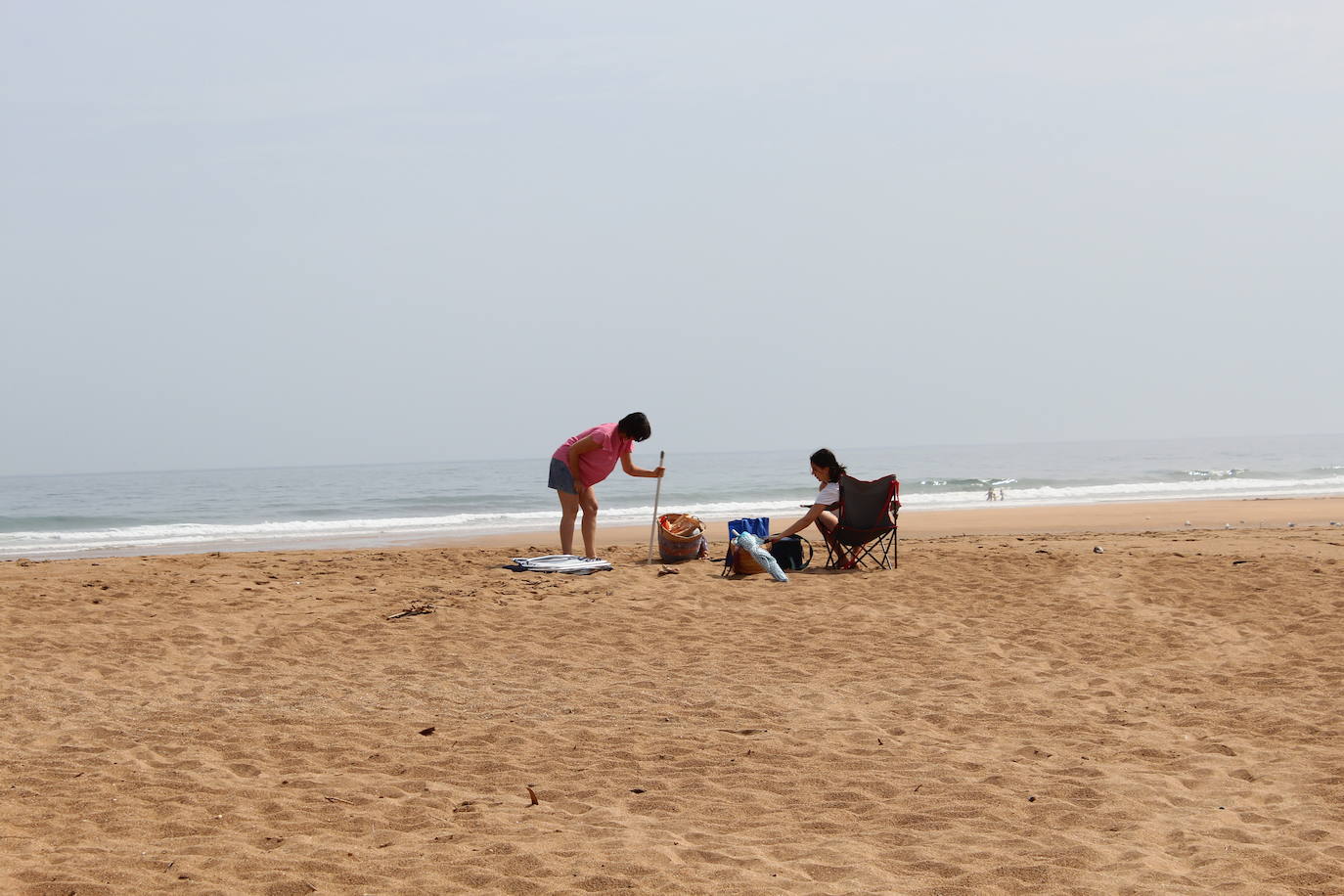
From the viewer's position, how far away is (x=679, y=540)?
1024 centimetres

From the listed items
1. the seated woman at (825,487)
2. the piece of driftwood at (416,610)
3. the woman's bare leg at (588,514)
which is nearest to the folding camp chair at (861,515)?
the seated woman at (825,487)

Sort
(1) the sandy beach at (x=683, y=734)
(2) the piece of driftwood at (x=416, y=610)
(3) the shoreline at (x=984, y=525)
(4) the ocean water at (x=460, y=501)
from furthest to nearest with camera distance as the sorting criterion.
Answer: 1. (4) the ocean water at (x=460, y=501)
2. (3) the shoreline at (x=984, y=525)
3. (2) the piece of driftwood at (x=416, y=610)
4. (1) the sandy beach at (x=683, y=734)

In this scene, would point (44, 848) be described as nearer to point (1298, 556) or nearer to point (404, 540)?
point (1298, 556)

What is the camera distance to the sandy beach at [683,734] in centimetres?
339

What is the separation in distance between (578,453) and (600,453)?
0.20 metres

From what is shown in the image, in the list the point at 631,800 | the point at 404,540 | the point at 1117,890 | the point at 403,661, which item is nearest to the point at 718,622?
the point at 403,661

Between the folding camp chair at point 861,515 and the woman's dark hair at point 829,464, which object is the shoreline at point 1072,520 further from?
the woman's dark hair at point 829,464

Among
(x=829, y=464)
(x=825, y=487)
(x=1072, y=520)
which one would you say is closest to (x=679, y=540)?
(x=825, y=487)

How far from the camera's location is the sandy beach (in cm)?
339

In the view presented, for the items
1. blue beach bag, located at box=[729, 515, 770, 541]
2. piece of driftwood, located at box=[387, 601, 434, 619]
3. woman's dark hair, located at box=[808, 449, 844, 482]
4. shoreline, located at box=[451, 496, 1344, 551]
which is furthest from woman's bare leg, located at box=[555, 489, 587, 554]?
shoreline, located at box=[451, 496, 1344, 551]

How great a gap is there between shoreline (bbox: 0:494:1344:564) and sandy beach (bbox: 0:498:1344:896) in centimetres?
691

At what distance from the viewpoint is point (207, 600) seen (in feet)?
27.3

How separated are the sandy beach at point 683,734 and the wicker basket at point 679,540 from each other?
1062 millimetres

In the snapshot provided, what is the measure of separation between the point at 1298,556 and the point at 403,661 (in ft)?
26.8
